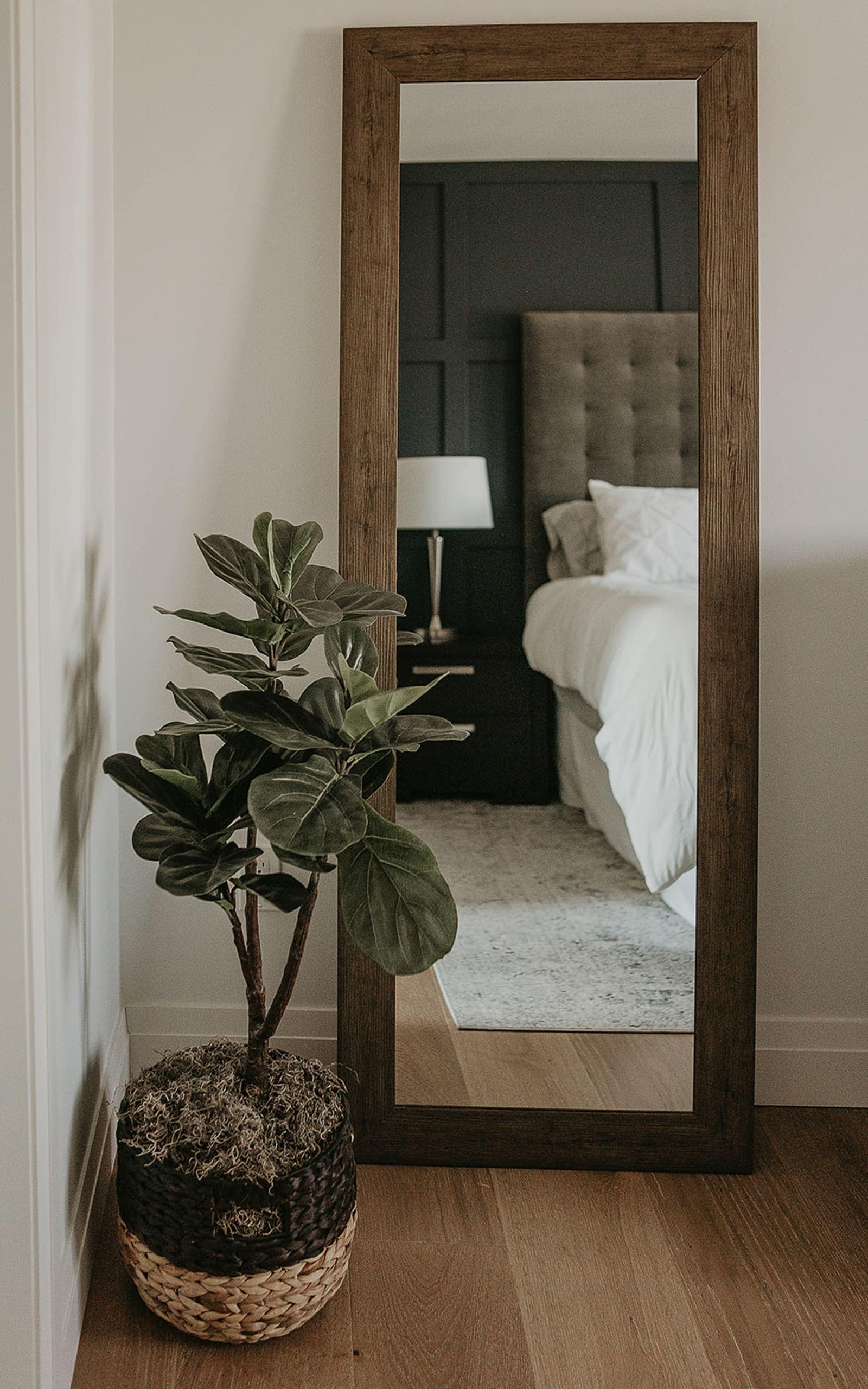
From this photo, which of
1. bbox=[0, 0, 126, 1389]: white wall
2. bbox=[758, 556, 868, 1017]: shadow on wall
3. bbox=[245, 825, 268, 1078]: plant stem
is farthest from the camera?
bbox=[758, 556, 868, 1017]: shadow on wall

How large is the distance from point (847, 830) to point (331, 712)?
3.60ft

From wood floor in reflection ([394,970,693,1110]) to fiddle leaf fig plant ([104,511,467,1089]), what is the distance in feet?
1.36

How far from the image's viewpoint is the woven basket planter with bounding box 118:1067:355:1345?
1451mm

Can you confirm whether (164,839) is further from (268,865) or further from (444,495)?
(444,495)

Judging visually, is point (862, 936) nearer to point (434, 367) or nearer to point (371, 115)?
point (434, 367)

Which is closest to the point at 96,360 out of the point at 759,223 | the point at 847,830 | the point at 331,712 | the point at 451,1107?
the point at 331,712

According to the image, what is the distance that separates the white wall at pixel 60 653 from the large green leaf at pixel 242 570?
7.7 inches

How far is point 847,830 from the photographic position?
2084 millimetres

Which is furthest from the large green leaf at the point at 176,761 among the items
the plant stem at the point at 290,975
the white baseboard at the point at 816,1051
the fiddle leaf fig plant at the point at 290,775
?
the white baseboard at the point at 816,1051

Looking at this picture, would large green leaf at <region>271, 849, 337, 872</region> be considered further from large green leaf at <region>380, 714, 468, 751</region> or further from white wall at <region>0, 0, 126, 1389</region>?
white wall at <region>0, 0, 126, 1389</region>

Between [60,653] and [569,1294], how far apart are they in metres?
1.13

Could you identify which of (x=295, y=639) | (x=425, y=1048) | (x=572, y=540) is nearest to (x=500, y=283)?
(x=572, y=540)

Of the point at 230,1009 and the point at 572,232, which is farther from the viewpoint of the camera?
the point at 230,1009

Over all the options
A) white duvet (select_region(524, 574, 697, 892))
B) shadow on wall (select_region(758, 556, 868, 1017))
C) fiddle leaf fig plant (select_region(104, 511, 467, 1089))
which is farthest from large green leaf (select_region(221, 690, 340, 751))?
shadow on wall (select_region(758, 556, 868, 1017))
